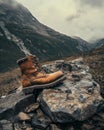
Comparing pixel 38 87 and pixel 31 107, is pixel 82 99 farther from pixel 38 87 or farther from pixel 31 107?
pixel 31 107

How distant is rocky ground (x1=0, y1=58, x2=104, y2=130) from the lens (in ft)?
36.1

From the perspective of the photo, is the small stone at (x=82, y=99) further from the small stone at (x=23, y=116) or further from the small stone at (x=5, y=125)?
the small stone at (x=5, y=125)

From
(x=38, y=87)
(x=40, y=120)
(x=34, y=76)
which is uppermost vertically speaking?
(x=34, y=76)

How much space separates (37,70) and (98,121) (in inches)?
116

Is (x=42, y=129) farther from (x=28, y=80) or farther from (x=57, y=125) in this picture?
(x=28, y=80)

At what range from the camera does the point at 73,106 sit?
11.1 m

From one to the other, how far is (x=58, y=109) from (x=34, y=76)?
6.62 ft

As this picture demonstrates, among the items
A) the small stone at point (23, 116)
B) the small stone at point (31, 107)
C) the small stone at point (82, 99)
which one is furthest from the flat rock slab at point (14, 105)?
the small stone at point (82, 99)

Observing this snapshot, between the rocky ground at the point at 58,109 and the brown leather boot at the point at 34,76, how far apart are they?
10.8 inches

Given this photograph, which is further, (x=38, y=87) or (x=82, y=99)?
(x=38, y=87)

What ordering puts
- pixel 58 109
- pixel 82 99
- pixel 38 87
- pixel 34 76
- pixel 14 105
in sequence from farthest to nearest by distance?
pixel 34 76 < pixel 38 87 < pixel 14 105 < pixel 82 99 < pixel 58 109

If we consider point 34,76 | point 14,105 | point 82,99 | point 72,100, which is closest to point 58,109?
point 72,100

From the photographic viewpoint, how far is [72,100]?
11.6 meters

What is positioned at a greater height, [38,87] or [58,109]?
[38,87]
